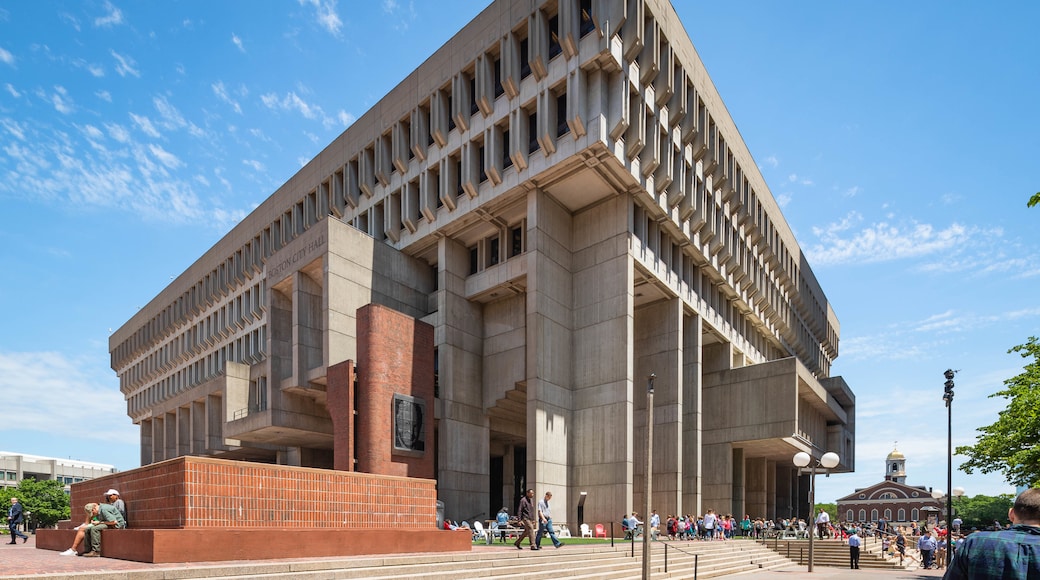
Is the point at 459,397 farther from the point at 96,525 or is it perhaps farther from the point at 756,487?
the point at 756,487

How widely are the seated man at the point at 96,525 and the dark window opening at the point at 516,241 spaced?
999 inches

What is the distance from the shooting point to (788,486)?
215 ft

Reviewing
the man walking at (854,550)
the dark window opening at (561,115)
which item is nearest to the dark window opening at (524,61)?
the dark window opening at (561,115)

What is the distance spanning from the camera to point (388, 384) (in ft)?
103

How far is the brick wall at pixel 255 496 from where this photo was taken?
522 inches

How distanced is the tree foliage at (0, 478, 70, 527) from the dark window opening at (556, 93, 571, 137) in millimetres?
79249

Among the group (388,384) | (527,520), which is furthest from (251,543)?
(388,384)

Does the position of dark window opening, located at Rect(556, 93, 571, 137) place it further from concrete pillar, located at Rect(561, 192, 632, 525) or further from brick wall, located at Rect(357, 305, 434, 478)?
brick wall, located at Rect(357, 305, 434, 478)

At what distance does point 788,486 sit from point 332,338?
47556 millimetres

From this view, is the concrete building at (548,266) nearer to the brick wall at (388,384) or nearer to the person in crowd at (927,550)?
the brick wall at (388,384)

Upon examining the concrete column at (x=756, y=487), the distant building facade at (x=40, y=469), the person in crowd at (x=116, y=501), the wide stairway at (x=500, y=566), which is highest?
the person in crowd at (x=116, y=501)

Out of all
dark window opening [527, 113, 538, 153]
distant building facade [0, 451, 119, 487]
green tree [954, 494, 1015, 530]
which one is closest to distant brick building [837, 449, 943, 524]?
green tree [954, 494, 1015, 530]

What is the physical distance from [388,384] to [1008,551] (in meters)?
28.9

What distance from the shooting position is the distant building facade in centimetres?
11162
